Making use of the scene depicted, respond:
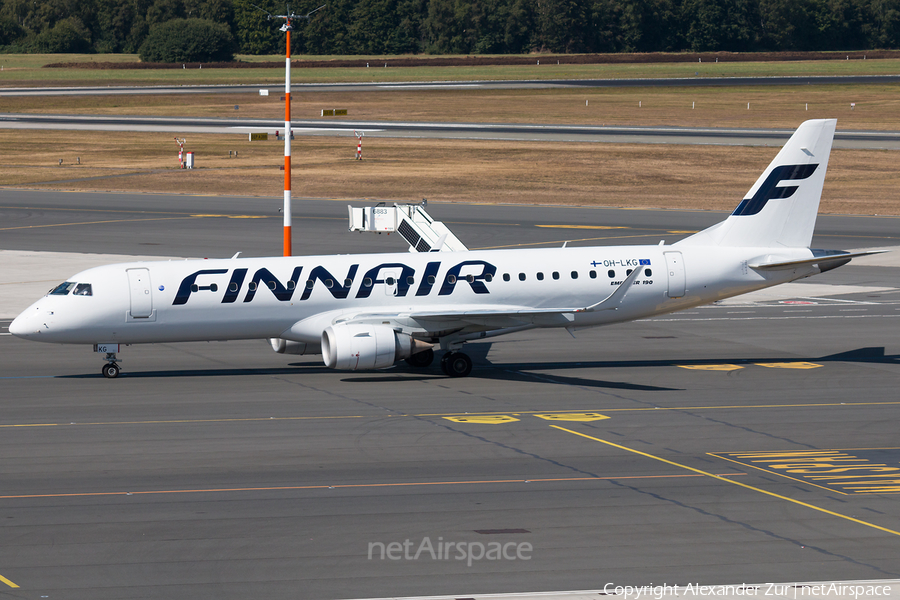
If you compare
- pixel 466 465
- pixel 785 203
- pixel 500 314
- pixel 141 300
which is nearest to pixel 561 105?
pixel 785 203

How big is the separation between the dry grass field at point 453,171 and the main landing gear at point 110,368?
1942 inches

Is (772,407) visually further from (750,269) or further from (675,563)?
(675,563)

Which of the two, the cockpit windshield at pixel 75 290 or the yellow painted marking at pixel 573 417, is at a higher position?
the cockpit windshield at pixel 75 290

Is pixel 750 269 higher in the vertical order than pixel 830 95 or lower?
lower

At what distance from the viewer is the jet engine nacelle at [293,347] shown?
119ft

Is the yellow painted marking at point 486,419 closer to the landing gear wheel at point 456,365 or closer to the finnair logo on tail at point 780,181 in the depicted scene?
the landing gear wheel at point 456,365

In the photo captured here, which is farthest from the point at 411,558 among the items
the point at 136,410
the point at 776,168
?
the point at 776,168

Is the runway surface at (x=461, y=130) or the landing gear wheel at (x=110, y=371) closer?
the landing gear wheel at (x=110, y=371)

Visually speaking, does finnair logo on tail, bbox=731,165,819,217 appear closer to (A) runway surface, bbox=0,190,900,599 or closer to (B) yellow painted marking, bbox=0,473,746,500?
(A) runway surface, bbox=0,190,900,599

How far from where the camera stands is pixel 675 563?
63.8ft

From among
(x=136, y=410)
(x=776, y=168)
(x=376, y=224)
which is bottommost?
(x=136, y=410)

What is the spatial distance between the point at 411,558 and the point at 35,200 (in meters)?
70.3

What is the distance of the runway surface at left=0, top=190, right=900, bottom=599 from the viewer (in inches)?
762

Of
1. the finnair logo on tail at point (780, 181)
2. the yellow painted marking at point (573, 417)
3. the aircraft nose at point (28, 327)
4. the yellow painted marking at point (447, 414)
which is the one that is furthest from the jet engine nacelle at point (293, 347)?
the finnair logo on tail at point (780, 181)
